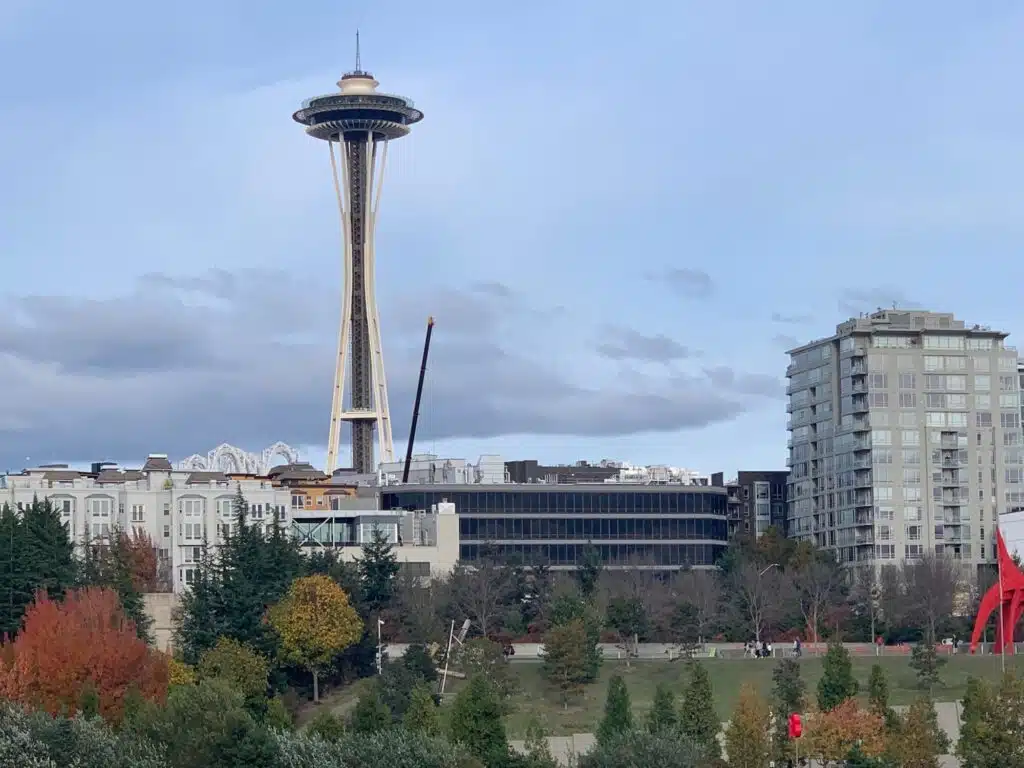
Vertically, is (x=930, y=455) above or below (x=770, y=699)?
above

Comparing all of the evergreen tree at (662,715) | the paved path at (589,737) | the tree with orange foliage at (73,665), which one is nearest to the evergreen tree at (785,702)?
the paved path at (589,737)

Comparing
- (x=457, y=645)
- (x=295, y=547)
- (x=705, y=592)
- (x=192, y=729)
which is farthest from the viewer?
(x=705, y=592)

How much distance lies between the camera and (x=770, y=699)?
9500 centimetres

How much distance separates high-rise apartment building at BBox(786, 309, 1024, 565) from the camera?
512 feet

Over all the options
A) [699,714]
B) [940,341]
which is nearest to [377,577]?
[699,714]

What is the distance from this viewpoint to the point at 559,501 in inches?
6211

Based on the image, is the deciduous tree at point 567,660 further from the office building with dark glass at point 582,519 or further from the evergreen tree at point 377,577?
the office building with dark glass at point 582,519

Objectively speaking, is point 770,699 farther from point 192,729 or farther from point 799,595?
point 799,595

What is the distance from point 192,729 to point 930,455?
299 feet

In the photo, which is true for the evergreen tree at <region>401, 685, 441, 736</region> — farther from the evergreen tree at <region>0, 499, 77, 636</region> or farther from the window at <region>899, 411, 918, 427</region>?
the window at <region>899, 411, 918, 427</region>

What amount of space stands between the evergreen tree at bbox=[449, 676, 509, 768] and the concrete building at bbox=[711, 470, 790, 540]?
91.6 metres

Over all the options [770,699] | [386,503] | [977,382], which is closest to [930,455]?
[977,382]

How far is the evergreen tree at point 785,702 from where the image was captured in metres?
83.6

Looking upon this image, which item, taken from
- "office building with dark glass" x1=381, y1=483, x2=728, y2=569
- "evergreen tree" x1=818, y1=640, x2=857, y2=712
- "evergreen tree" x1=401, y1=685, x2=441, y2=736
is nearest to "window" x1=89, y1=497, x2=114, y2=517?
"office building with dark glass" x1=381, y1=483, x2=728, y2=569
